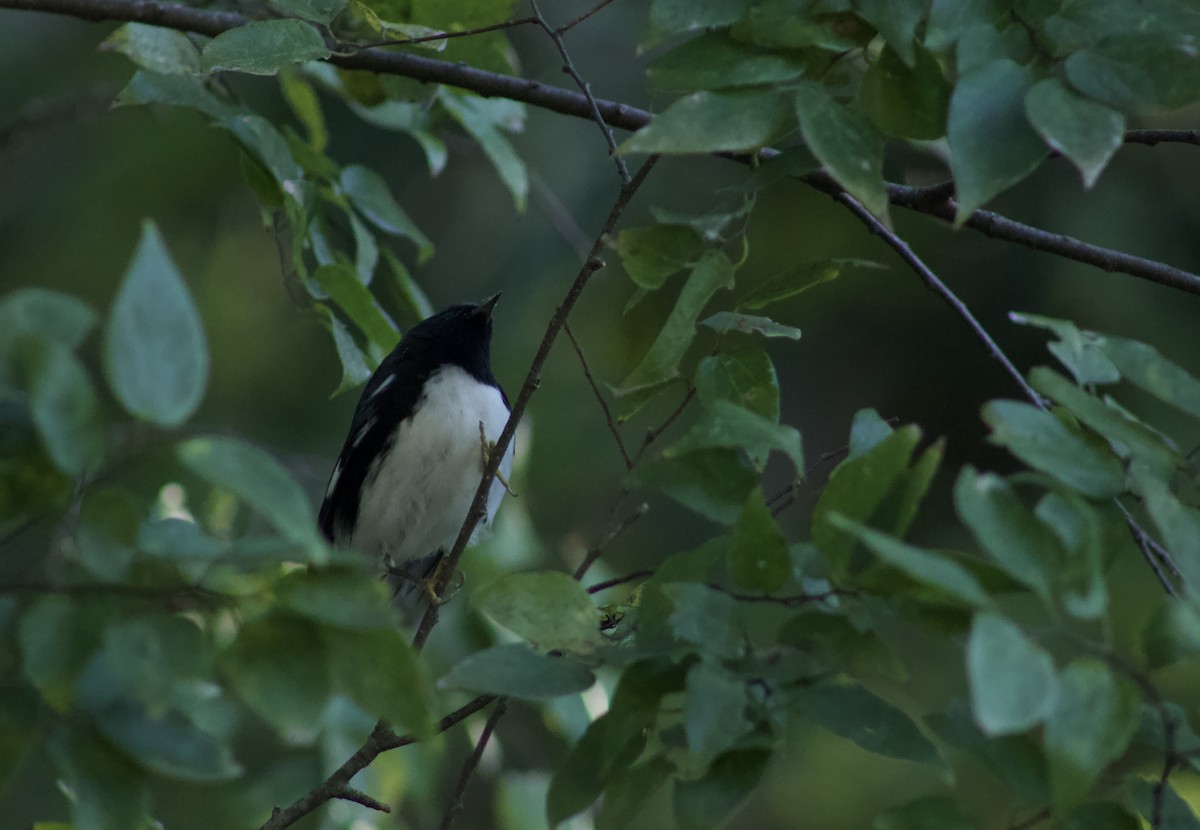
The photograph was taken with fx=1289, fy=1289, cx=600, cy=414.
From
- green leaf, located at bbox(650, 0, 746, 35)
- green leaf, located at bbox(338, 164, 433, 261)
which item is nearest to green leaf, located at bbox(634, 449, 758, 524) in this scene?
green leaf, located at bbox(650, 0, 746, 35)

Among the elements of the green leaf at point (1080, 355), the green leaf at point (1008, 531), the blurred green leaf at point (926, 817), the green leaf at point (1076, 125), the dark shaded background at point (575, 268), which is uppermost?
the green leaf at point (1076, 125)

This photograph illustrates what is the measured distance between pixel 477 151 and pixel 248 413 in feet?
7.24

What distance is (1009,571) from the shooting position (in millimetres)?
945

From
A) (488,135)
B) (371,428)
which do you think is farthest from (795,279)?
(371,428)

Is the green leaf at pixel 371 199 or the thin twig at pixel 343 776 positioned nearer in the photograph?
the thin twig at pixel 343 776

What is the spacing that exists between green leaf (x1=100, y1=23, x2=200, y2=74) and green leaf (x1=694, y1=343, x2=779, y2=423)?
1140 millimetres

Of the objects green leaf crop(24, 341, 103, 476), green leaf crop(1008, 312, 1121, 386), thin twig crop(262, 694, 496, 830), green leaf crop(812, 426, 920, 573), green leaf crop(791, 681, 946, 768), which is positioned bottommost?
thin twig crop(262, 694, 496, 830)

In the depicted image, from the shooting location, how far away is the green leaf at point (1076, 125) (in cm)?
114

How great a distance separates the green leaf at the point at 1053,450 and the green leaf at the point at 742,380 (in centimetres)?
43

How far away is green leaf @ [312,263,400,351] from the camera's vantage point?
215 cm

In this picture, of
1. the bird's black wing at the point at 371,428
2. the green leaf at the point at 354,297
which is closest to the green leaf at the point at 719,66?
the green leaf at the point at 354,297

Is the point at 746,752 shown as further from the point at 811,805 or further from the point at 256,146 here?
the point at 811,805

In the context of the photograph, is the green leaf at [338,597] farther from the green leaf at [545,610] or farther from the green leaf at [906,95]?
the green leaf at [906,95]

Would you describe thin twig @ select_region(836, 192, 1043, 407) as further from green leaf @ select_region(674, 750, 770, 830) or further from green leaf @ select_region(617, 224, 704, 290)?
green leaf @ select_region(674, 750, 770, 830)
